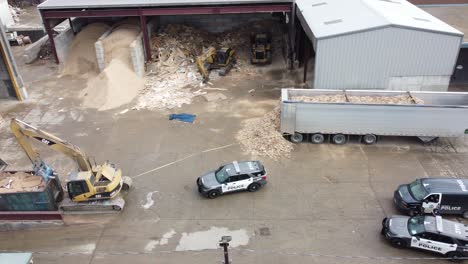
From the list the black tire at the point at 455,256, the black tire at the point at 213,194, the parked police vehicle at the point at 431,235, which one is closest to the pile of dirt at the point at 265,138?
the black tire at the point at 213,194

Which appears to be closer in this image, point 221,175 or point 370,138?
point 221,175

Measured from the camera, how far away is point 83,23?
3544 centimetres

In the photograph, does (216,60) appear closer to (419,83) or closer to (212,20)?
(212,20)

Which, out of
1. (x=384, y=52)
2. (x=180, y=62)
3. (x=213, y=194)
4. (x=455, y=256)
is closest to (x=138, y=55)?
(x=180, y=62)

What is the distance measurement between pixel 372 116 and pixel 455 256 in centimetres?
821

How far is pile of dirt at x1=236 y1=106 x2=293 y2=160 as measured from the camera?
21.7 meters

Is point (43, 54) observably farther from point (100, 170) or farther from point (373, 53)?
point (373, 53)

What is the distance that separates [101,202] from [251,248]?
7.11m

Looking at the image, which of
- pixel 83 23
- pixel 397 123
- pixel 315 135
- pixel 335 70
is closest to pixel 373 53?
pixel 335 70

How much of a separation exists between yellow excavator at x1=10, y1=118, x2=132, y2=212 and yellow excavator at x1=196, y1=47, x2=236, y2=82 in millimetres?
14056

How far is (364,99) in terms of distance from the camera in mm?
22328

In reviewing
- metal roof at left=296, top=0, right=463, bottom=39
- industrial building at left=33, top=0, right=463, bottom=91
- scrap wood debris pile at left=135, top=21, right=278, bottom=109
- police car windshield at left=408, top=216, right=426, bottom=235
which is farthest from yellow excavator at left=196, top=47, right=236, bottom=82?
police car windshield at left=408, top=216, right=426, bottom=235

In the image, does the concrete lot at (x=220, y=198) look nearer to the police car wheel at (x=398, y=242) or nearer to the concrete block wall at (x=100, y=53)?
the police car wheel at (x=398, y=242)

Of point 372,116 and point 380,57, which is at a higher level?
point 380,57
